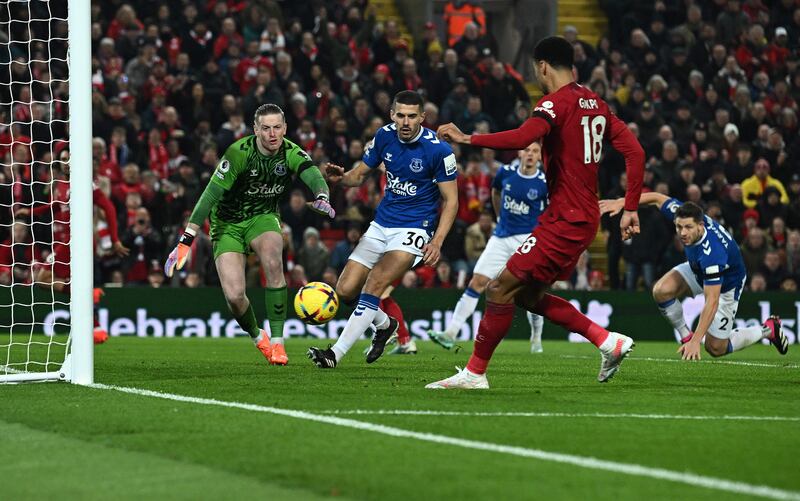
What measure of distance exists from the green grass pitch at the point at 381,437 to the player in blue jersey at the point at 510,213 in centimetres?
469

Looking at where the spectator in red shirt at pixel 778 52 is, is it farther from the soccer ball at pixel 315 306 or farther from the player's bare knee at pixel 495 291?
the player's bare knee at pixel 495 291

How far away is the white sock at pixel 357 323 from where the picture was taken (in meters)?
10.5

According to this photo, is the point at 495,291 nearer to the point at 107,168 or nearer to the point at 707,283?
the point at 707,283

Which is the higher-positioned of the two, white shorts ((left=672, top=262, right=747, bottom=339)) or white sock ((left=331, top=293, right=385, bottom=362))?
white sock ((left=331, top=293, right=385, bottom=362))

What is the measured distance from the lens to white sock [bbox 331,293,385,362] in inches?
415

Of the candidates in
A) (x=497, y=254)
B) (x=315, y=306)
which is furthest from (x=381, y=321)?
(x=497, y=254)

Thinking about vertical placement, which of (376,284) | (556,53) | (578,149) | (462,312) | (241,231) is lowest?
(462,312)

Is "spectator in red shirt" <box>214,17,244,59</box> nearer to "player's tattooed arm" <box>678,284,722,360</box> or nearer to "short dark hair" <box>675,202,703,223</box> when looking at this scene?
"short dark hair" <box>675,202,703,223</box>

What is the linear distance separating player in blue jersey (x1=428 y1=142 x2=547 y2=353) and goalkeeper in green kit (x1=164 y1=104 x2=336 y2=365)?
12.5ft

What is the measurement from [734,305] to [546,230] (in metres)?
5.32

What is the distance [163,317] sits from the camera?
19.2 metres

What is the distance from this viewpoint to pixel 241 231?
11.6 meters

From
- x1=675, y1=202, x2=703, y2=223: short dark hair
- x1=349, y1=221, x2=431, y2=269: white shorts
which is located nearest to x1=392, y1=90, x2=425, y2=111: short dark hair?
x1=349, y1=221, x2=431, y2=269: white shorts

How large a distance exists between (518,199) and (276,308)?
14.3 feet
